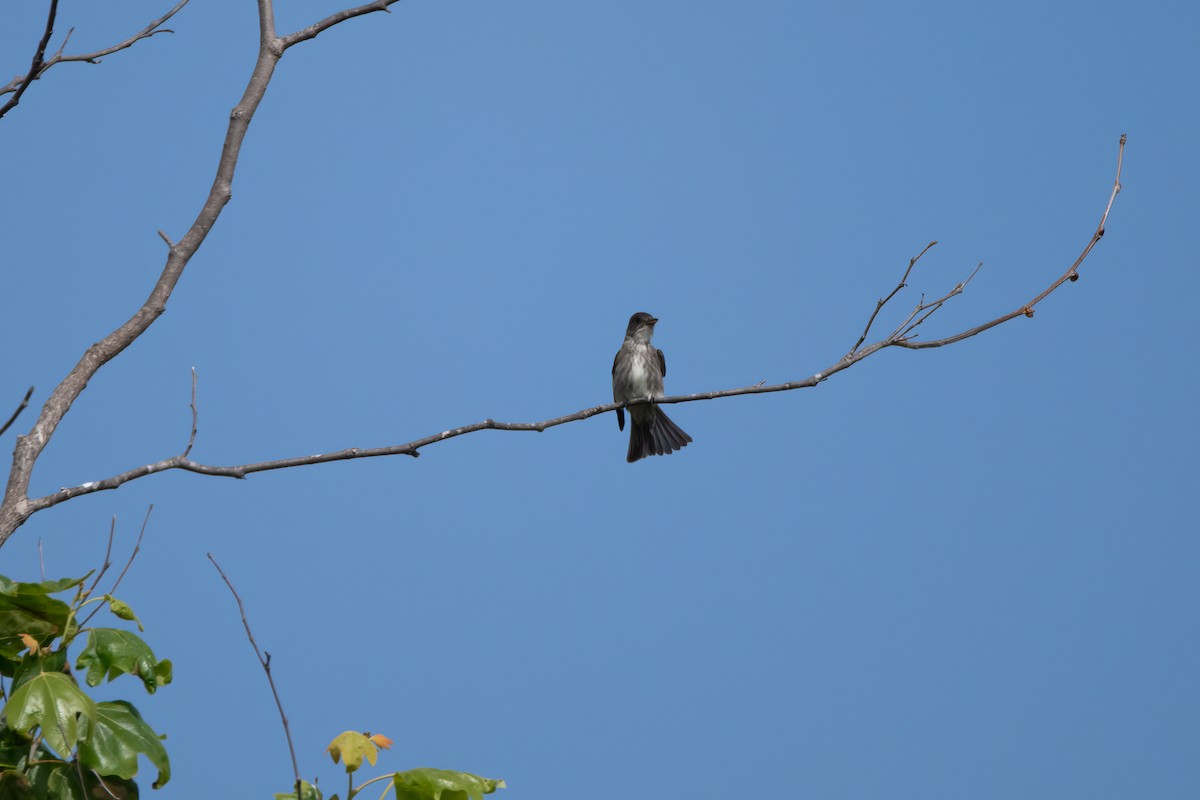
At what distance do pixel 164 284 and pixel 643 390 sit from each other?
19.0 ft

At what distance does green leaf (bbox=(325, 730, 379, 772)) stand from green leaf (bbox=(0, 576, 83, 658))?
93 centimetres

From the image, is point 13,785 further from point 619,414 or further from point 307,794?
point 619,414

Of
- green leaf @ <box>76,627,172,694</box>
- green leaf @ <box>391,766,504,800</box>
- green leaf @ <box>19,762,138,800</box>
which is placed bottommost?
green leaf @ <box>19,762,138,800</box>

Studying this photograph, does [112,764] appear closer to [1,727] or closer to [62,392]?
[1,727]

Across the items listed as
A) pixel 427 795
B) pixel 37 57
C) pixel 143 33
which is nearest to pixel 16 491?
pixel 37 57

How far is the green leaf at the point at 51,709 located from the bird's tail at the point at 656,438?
6.51 metres

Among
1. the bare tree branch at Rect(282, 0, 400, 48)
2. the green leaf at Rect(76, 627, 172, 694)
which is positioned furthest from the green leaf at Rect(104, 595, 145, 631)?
the bare tree branch at Rect(282, 0, 400, 48)

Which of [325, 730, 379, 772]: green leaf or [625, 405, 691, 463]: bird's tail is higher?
[625, 405, 691, 463]: bird's tail

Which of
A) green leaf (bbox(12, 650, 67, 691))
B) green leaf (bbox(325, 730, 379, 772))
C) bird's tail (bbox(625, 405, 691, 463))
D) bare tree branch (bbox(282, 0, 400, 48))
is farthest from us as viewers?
bird's tail (bbox(625, 405, 691, 463))

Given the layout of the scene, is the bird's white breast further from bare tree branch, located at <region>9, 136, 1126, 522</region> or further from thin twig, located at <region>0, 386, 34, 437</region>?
thin twig, located at <region>0, 386, 34, 437</region>

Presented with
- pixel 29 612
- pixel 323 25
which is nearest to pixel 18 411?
pixel 29 612

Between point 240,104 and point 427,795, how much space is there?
2.43 meters

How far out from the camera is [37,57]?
12.1 ft

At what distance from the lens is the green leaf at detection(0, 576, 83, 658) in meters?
3.22
